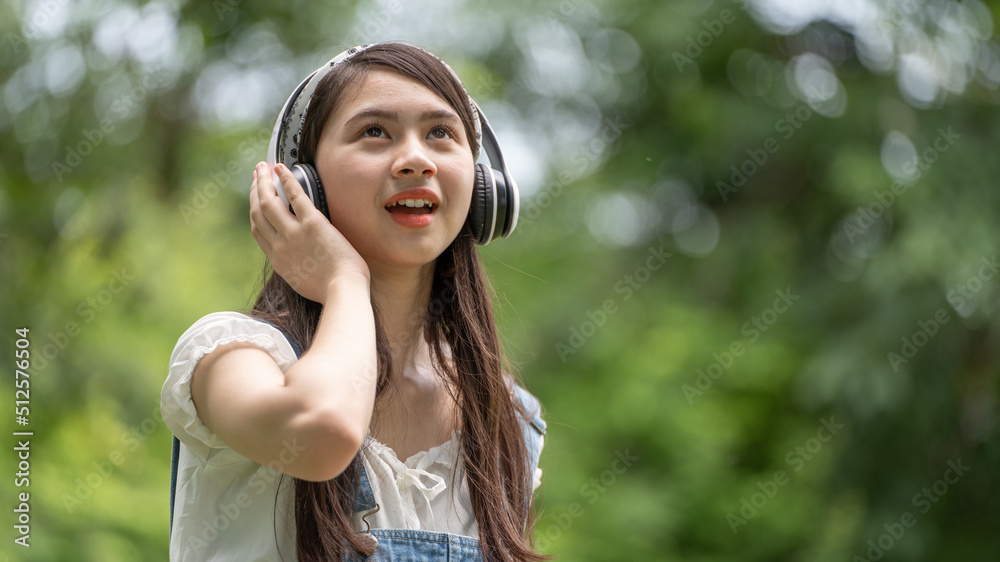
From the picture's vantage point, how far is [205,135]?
5.01 meters

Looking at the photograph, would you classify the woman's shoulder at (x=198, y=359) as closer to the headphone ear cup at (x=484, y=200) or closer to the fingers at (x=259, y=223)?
the fingers at (x=259, y=223)

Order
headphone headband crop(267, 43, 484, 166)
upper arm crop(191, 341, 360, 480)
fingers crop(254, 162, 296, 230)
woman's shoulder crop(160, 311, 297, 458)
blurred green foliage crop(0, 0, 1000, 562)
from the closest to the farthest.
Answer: upper arm crop(191, 341, 360, 480)
woman's shoulder crop(160, 311, 297, 458)
fingers crop(254, 162, 296, 230)
headphone headband crop(267, 43, 484, 166)
blurred green foliage crop(0, 0, 1000, 562)

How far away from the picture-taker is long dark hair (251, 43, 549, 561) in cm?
131

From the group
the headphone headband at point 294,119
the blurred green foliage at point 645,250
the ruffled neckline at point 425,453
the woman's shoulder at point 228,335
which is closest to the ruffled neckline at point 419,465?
the ruffled neckline at point 425,453

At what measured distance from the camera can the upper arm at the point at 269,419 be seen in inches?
42.9

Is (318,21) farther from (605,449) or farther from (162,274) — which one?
(605,449)

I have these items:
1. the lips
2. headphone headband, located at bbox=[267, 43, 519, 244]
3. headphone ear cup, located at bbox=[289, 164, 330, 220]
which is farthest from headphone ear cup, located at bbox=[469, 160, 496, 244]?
headphone ear cup, located at bbox=[289, 164, 330, 220]

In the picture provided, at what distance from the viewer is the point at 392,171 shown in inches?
55.1

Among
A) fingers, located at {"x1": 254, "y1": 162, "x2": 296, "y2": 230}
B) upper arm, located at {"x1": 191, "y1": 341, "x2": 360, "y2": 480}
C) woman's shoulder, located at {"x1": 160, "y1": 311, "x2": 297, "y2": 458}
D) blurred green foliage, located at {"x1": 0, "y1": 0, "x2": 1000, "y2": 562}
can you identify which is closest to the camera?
upper arm, located at {"x1": 191, "y1": 341, "x2": 360, "y2": 480}

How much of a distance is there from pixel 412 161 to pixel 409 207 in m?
0.09

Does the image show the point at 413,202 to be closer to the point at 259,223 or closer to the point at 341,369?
the point at 259,223

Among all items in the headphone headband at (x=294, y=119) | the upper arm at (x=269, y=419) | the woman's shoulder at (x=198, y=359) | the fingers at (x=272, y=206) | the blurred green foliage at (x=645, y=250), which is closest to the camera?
the upper arm at (x=269, y=419)

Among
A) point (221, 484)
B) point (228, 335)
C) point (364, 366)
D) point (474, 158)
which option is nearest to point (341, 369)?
point (364, 366)

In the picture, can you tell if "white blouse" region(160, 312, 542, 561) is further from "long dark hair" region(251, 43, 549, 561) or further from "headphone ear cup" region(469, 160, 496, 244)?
"headphone ear cup" region(469, 160, 496, 244)
